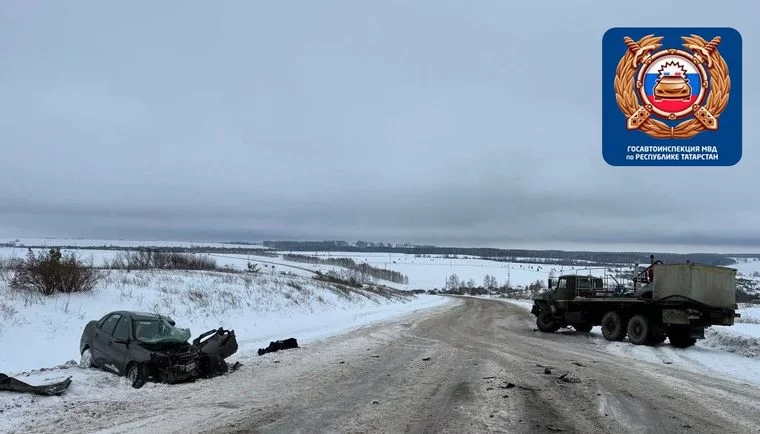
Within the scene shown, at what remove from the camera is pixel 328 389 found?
9922mm

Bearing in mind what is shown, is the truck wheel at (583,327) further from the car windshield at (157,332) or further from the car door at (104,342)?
the car door at (104,342)

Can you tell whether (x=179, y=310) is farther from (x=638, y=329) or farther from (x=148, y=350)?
(x=638, y=329)

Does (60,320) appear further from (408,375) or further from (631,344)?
(631,344)

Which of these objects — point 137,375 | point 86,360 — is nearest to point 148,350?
point 137,375

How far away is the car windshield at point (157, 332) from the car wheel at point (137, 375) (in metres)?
0.61

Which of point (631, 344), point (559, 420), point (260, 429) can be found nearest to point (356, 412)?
point (260, 429)

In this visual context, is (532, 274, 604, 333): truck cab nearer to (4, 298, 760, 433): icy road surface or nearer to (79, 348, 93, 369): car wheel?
(4, 298, 760, 433): icy road surface

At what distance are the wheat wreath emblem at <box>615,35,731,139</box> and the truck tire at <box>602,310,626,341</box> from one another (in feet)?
27.1

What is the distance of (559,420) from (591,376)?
4.09 metres

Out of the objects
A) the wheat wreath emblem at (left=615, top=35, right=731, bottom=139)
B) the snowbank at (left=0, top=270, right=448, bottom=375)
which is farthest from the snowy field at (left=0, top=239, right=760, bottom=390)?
the wheat wreath emblem at (left=615, top=35, right=731, bottom=139)

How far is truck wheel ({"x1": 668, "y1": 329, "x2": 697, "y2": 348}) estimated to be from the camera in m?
17.7

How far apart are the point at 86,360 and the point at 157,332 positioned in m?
1.80

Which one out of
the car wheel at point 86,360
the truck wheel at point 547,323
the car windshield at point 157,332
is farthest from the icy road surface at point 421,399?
the truck wheel at point 547,323

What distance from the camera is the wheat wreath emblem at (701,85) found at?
13398 mm
